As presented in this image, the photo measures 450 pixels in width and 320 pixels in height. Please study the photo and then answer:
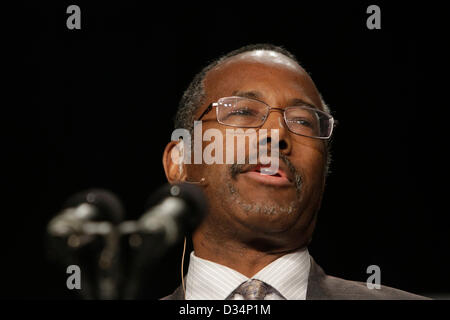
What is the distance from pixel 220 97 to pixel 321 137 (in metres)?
0.38

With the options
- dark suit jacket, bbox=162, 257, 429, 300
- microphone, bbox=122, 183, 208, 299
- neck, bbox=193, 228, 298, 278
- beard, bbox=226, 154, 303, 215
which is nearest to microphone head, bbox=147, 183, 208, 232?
microphone, bbox=122, 183, 208, 299

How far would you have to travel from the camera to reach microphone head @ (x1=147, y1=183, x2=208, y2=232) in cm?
133

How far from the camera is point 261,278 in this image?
6.03ft

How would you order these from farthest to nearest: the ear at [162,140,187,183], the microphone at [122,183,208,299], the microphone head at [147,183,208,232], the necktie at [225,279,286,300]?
the ear at [162,140,187,183] < the necktie at [225,279,286,300] < the microphone head at [147,183,208,232] < the microphone at [122,183,208,299]

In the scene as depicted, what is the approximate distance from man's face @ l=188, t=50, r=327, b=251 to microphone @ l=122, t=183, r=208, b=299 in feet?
1.56

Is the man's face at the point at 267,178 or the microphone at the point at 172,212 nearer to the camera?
the microphone at the point at 172,212

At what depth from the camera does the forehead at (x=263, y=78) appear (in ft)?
6.47

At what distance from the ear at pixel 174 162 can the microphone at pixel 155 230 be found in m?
0.69

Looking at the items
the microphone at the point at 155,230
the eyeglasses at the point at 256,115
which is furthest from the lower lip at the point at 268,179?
the microphone at the point at 155,230

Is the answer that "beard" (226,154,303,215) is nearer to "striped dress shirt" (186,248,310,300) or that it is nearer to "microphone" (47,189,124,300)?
"striped dress shirt" (186,248,310,300)

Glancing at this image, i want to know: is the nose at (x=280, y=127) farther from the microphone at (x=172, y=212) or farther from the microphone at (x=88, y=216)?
the microphone at (x=88, y=216)
